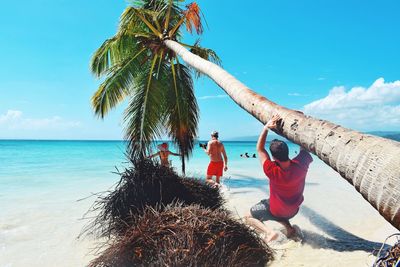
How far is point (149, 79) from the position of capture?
1020cm

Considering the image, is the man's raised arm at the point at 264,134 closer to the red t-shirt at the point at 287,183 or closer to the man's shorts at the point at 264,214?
the red t-shirt at the point at 287,183

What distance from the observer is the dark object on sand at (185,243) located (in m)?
2.61

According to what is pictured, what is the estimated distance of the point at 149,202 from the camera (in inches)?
161

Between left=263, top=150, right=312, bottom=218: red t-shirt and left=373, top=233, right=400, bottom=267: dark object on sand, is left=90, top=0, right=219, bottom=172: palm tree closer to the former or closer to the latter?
left=263, top=150, right=312, bottom=218: red t-shirt

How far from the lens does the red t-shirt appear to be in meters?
4.47

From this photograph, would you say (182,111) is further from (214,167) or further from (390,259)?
(390,259)

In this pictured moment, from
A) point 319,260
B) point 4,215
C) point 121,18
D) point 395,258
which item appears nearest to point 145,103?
point 121,18

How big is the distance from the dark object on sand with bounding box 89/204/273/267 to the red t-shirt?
4.73 feet

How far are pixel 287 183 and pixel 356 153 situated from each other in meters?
2.66

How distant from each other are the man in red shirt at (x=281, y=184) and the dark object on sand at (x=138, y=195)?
1.02 metres

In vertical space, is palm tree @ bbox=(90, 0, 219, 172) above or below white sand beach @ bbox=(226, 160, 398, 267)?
above

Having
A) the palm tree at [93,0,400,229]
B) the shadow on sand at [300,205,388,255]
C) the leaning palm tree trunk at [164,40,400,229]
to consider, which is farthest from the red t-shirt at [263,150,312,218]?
the leaning palm tree trunk at [164,40,400,229]

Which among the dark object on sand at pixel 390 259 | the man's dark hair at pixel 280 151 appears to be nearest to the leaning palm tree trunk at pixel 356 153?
the dark object on sand at pixel 390 259

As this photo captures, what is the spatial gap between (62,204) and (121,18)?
22.5 ft
